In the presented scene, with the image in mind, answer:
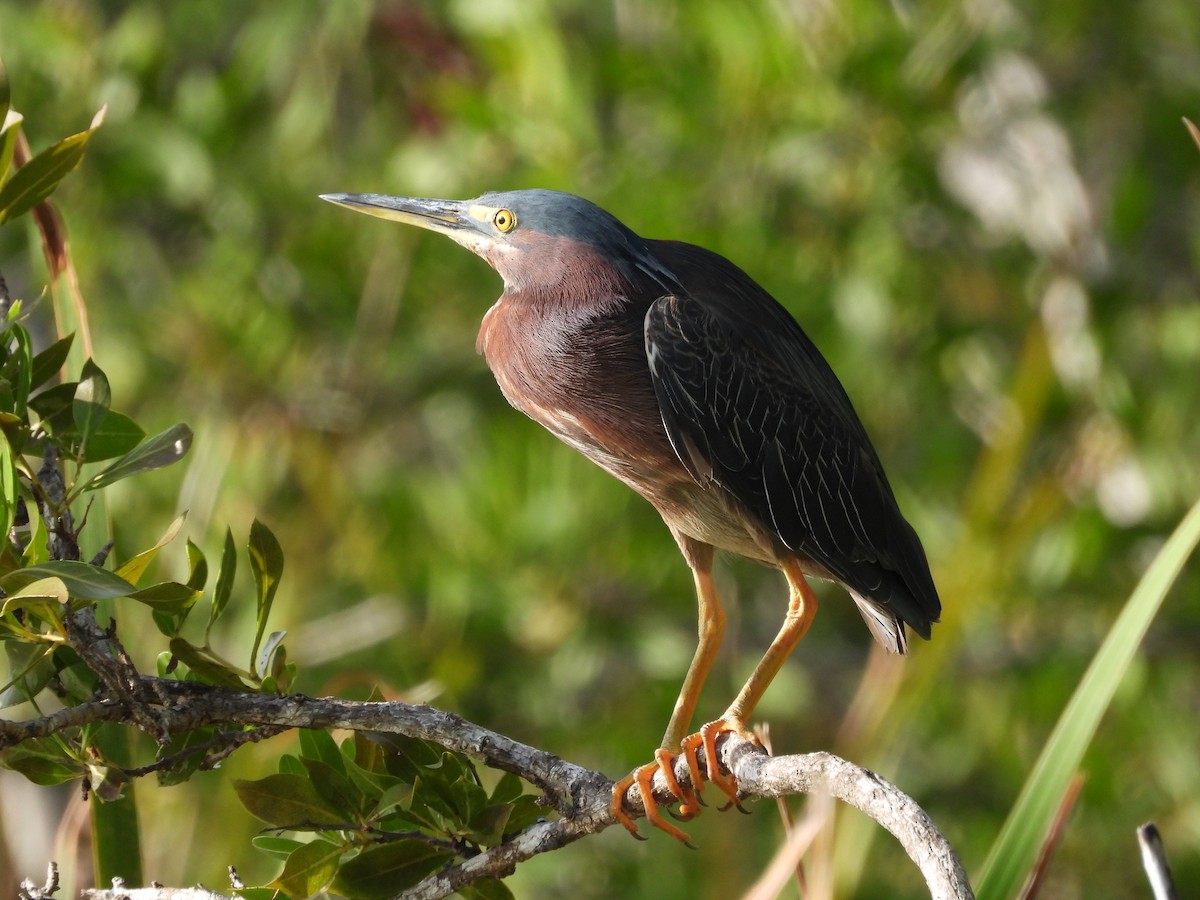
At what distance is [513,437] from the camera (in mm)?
5289

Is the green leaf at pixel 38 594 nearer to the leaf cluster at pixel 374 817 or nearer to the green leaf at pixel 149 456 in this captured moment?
the green leaf at pixel 149 456

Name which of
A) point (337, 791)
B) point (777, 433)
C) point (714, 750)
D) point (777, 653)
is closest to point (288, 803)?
point (337, 791)

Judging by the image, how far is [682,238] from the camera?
15.8ft

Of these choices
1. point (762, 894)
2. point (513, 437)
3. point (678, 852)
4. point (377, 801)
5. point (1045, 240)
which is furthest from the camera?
point (678, 852)

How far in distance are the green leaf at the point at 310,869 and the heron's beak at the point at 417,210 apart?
4.07 feet

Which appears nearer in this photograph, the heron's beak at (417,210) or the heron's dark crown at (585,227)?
the heron's dark crown at (585,227)

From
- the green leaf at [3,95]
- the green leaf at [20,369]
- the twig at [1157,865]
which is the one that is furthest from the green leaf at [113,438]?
the twig at [1157,865]

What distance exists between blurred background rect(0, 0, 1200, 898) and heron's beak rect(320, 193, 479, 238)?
2.18 metres

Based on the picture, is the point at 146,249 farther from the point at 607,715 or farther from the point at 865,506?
the point at 865,506

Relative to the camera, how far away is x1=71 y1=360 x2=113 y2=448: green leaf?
1.79 metres

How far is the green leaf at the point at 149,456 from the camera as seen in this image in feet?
5.84

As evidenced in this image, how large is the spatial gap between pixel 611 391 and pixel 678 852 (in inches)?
169

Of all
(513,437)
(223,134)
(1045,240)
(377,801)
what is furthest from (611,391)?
(1045,240)

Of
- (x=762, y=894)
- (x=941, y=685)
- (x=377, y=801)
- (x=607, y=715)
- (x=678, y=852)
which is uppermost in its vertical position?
(x=762, y=894)
